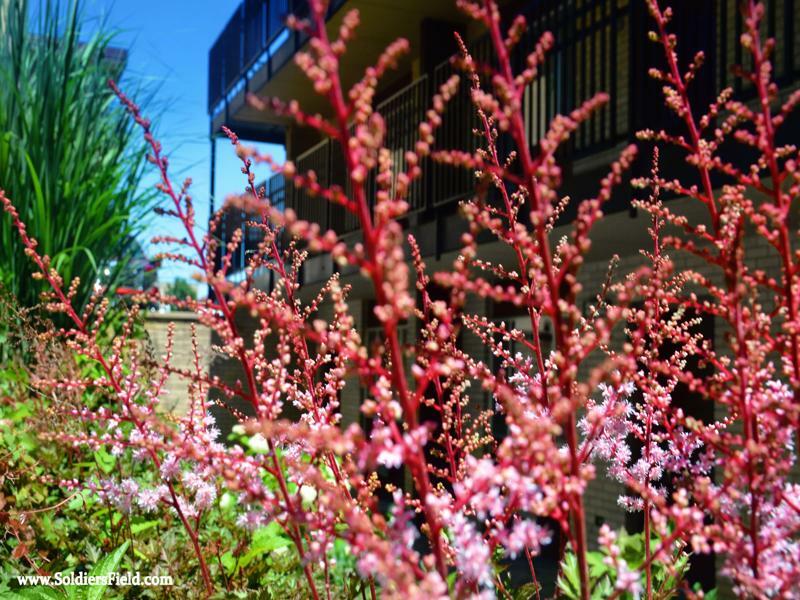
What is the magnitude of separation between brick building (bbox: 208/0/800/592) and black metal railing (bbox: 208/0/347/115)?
40 mm

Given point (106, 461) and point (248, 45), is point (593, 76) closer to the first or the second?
point (106, 461)

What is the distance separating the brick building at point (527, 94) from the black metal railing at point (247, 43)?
40mm

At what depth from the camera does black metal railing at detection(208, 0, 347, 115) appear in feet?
35.7

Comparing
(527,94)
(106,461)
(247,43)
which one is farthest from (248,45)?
(106,461)

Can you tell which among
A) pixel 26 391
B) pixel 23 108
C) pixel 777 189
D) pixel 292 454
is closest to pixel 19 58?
pixel 23 108

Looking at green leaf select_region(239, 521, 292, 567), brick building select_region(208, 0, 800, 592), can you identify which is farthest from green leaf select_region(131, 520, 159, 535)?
brick building select_region(208, 0, 800, 592)

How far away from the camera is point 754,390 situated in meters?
1.17

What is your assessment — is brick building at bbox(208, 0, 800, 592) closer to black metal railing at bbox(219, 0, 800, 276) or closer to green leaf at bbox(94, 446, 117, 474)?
black metal railing at bbox(219, 0, 800, 276)

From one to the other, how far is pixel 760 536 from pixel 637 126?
172 inches

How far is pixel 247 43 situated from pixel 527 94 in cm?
765

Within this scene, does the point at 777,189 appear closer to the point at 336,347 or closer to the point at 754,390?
the point at 754,390

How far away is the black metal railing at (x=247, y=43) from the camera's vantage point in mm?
10867

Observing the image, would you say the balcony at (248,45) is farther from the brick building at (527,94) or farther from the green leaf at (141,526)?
the green leaf at (141,526)

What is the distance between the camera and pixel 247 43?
13250mm
